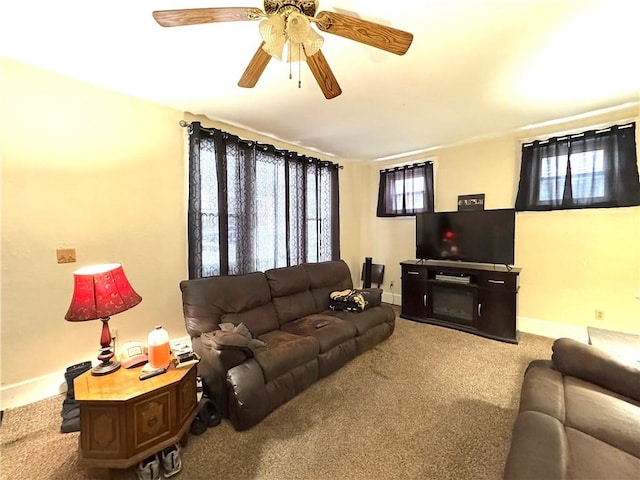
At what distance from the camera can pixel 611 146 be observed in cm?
A: 303

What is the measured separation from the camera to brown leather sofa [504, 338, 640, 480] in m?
1.03

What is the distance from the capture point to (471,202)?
4027 millimetres

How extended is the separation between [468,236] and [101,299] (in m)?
3.95

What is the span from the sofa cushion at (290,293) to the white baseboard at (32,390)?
6.17 ft

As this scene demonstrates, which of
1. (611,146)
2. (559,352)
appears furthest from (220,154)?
(611,146)

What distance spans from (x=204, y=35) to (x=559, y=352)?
3082 millimetres

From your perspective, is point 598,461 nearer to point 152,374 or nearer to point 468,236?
point 152,374

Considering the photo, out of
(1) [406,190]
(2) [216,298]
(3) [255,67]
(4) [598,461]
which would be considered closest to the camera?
(4) [598,461]

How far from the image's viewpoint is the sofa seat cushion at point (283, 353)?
6.76 feet

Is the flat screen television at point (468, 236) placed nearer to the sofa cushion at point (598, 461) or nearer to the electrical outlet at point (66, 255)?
the sofa cushion at point (598, 461)

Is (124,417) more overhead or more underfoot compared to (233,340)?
more underfoot

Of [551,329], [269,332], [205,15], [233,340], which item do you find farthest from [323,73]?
[551,329]

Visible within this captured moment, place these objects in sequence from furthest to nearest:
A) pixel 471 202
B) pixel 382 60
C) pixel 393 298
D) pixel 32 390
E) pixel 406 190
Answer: pixel 393 298, pixel 406 190, pixel 471 202, pixel 32 390, pixel 382 60

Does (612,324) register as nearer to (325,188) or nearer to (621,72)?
(621,72)
